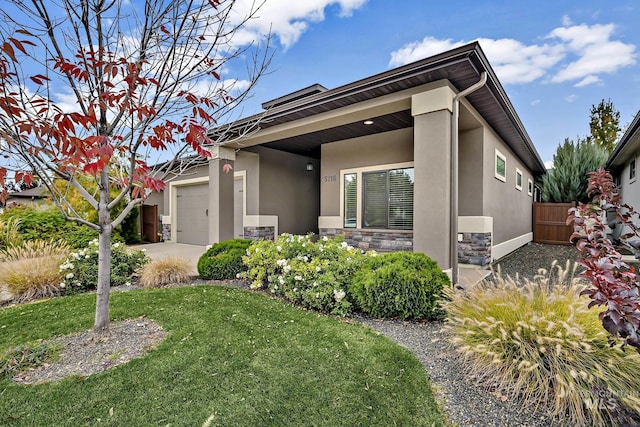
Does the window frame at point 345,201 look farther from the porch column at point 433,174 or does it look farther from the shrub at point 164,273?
the shrub at point 164,273

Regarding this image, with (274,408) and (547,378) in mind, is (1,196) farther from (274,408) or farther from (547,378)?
(547,378)

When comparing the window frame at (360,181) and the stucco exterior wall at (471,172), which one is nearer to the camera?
the stucco exterior wall at (471,172)

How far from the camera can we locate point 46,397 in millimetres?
2166

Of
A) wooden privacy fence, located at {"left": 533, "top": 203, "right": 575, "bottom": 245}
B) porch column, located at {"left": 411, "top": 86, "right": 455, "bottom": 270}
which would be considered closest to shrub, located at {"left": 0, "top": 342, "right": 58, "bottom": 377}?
porch column, located at {"left": 411, "top": 86, "right": 455, "bottom": 270}

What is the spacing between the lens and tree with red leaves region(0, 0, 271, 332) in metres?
2.59

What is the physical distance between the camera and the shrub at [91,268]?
5.23m

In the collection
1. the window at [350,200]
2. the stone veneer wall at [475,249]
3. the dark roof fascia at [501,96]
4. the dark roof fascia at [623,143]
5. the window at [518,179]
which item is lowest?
the stone veneer wall at [475,249]

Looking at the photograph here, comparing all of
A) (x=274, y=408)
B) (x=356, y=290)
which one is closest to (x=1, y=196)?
(x=274, y=408)

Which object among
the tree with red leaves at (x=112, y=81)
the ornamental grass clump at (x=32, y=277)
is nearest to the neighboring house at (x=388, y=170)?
Result: the tree with red leaves at (x=112, y=81)

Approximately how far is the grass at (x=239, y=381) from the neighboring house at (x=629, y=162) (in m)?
8.38

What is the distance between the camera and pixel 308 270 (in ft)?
14.5

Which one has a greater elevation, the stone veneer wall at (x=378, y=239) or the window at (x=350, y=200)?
the window at (x=350, y=200)

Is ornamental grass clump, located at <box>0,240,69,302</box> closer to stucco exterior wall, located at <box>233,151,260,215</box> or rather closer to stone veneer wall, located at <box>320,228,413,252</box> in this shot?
stucco exterior wall, located at <box>233,151,260,215</box>

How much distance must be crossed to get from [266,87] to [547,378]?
14.0ft
